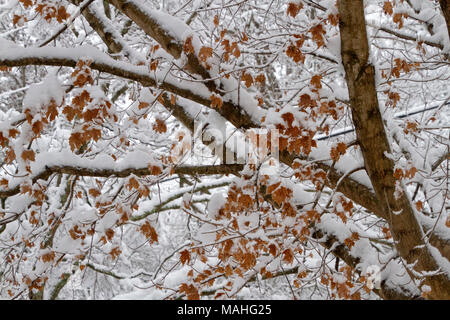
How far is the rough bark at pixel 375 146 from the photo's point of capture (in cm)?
257

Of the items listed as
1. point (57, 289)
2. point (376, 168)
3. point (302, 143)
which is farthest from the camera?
point (57, 289)

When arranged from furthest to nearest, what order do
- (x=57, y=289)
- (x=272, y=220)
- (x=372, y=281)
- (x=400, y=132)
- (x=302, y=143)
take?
(x=57, y=289) < (x=400, y=132) < (x=272, y=220) < (x=372, y=281) < (x=302, y=143)

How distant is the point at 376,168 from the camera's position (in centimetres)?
279

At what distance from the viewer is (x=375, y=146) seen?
2756mm

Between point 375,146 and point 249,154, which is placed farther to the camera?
point 249,154

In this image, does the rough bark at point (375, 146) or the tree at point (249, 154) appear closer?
the rough bark at point (375, 146)

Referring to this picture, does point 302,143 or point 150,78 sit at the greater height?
point 150,78

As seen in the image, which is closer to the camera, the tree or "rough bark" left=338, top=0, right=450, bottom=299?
"rough bark" left=338, top=0, right=450, bottom=299

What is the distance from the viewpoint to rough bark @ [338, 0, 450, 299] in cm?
257

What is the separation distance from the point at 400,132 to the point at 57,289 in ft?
20.4
